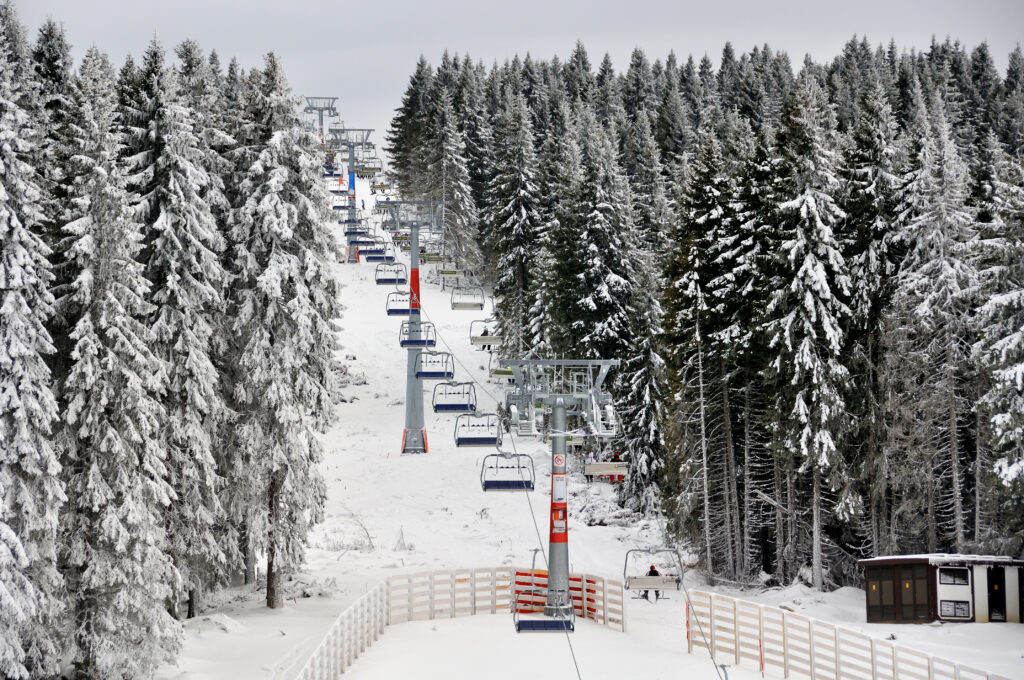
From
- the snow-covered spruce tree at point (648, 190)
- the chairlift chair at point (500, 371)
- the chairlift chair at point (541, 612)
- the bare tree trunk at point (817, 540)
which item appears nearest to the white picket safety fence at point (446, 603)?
the chairlift chair at point (541, 612)

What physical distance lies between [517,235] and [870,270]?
85.5ft

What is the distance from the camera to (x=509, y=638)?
27797 millimetres

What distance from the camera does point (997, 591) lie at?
3012 cm

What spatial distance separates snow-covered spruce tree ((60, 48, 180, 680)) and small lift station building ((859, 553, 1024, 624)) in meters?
18.6

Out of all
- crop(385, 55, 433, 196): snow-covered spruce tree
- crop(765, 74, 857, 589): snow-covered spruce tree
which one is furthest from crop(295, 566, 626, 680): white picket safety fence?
crop(385, 55, 433, 196): snow-covered spruce tree

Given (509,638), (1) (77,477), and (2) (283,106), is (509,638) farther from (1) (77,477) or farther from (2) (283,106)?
(2) (283,106)

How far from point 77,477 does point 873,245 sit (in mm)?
23552

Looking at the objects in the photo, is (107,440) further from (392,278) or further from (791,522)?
(392,278)

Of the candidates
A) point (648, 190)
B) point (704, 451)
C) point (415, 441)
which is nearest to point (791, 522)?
point (704, 451)

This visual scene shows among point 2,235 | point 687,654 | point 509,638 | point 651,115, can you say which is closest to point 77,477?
point 2,235

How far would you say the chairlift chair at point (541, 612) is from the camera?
87.3 feet

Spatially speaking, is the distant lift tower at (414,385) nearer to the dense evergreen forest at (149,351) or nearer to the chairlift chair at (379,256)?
the chairlift chair at (379,256)

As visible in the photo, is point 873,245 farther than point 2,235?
Yes

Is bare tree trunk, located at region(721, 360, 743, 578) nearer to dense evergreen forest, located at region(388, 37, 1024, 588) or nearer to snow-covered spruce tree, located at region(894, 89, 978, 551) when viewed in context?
dense evergreen forest, located at region(388, 37, 1024, 588)
